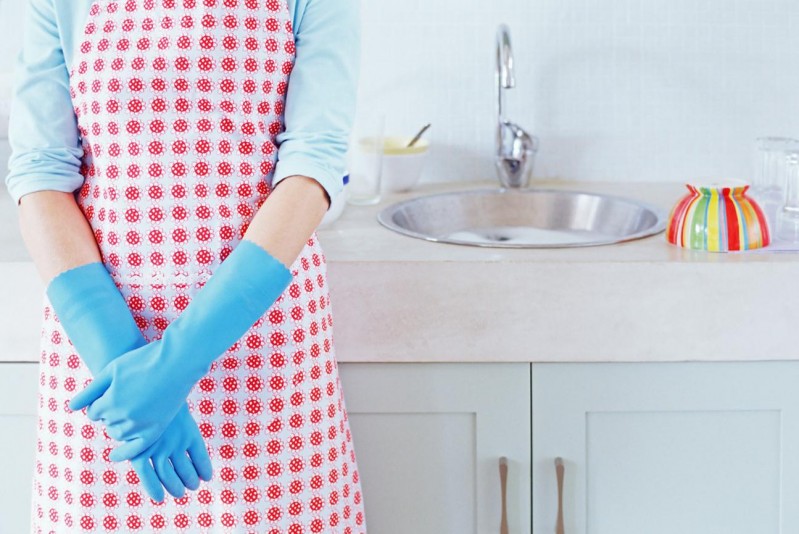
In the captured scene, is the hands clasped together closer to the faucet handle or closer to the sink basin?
the sink basin

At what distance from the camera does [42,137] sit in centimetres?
108

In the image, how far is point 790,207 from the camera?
1521 mm

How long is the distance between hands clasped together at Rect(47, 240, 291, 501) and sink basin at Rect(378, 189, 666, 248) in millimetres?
707

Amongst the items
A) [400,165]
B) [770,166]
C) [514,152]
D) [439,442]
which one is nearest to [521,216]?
[514,152]

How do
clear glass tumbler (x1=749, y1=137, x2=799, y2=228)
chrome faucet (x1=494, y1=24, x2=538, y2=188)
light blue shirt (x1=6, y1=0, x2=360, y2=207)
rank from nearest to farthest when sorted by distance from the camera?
light blue shirt (x1=6, y1=0, x2=360, y2=207) → clear glass tumbler (x1=749, y1=137, x2=799, y2=228) → chrome faucet (x1=494, y1=24, x2=538, y2=188)

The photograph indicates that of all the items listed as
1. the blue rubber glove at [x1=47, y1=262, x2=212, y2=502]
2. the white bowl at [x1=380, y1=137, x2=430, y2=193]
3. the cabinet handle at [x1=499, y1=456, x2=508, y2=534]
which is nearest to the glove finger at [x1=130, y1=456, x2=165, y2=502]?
the blue rubber glove at [x1=47, y1=262, x2=212, y2=502]

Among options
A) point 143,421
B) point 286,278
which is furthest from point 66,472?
point 286,278

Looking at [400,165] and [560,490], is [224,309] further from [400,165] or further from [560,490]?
[400,165]

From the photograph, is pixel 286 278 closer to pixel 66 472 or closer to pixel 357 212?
pixel 66 472

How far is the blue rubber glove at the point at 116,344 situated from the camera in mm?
999

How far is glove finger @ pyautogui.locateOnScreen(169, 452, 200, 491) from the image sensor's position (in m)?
1.01

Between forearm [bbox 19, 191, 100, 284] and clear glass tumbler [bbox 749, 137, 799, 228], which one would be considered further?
clear glass tumbler [bbox 749, 137, 799, 228]

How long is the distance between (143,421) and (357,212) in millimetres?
782

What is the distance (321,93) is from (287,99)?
5cm
